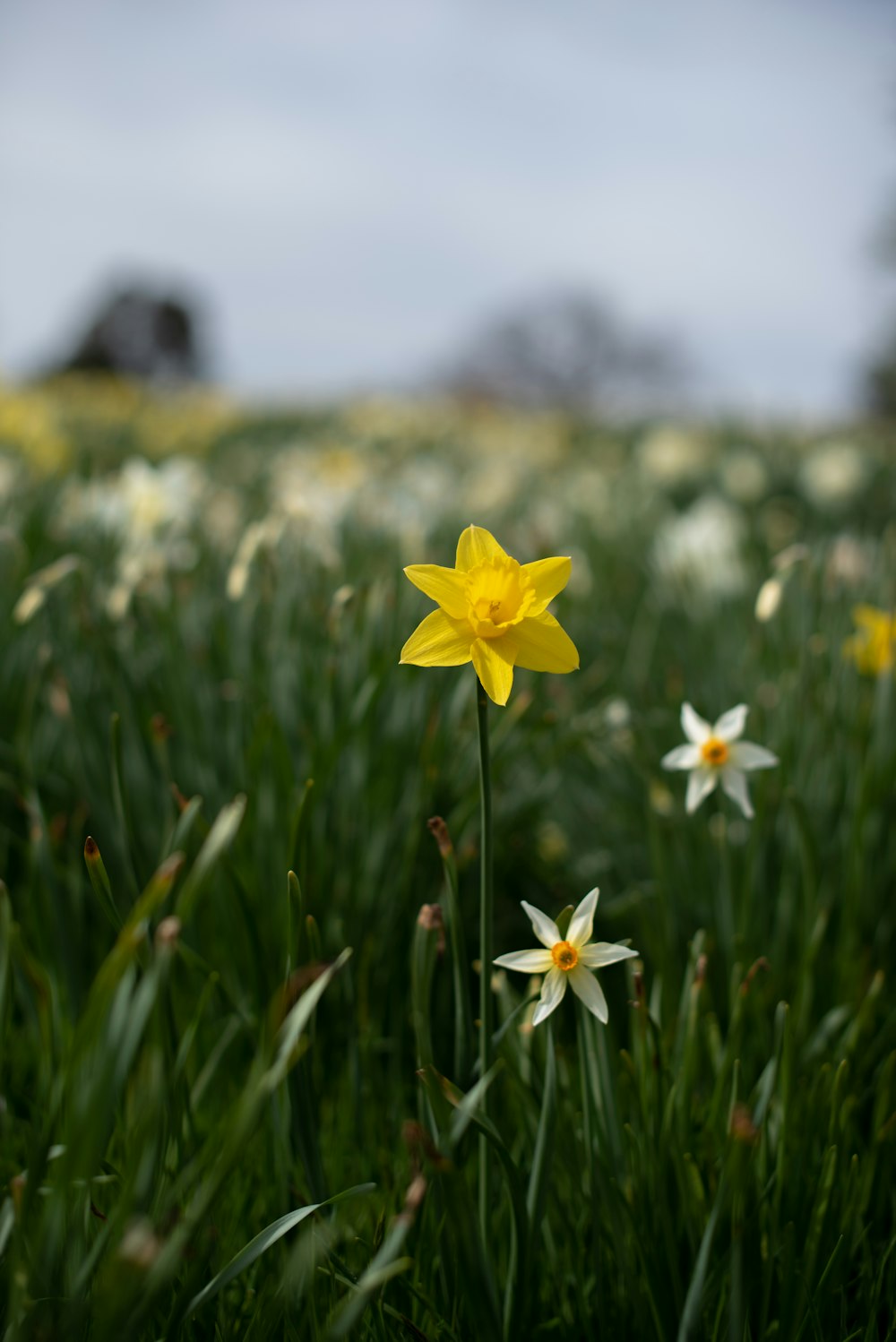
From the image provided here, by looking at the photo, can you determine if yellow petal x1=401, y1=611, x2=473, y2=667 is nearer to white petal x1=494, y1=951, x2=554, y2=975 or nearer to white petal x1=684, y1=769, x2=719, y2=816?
white petal x1=494, y1=951, x2=554, y2=975

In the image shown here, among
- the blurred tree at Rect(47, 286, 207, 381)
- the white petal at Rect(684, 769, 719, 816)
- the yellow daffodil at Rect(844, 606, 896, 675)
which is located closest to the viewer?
the white petal at Rect(684, 769, 719, 816)

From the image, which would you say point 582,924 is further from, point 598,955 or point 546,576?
point 546,576

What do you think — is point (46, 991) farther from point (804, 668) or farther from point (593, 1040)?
point (804, 668)

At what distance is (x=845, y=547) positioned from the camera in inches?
98.5

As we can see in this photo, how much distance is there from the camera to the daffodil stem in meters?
0.82

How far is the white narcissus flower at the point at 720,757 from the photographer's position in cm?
114

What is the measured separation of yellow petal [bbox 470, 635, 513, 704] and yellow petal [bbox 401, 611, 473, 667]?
0.01m

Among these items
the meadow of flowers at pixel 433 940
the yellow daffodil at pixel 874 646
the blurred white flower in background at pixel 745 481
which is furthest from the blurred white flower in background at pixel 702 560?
the blurred white flower in background at pixel 745 481

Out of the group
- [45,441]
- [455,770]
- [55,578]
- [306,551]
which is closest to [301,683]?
[455,770]

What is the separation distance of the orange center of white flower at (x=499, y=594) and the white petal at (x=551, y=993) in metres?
0.29

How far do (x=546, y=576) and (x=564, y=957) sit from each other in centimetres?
32

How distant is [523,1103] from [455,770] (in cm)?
70

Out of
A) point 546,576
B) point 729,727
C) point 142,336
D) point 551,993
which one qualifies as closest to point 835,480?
point 729,727

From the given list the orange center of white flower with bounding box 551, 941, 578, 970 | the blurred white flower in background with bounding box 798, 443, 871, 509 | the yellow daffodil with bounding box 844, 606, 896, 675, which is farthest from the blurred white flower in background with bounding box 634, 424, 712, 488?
the orange center of white flower with bounding box 551, 941, 578, 970
